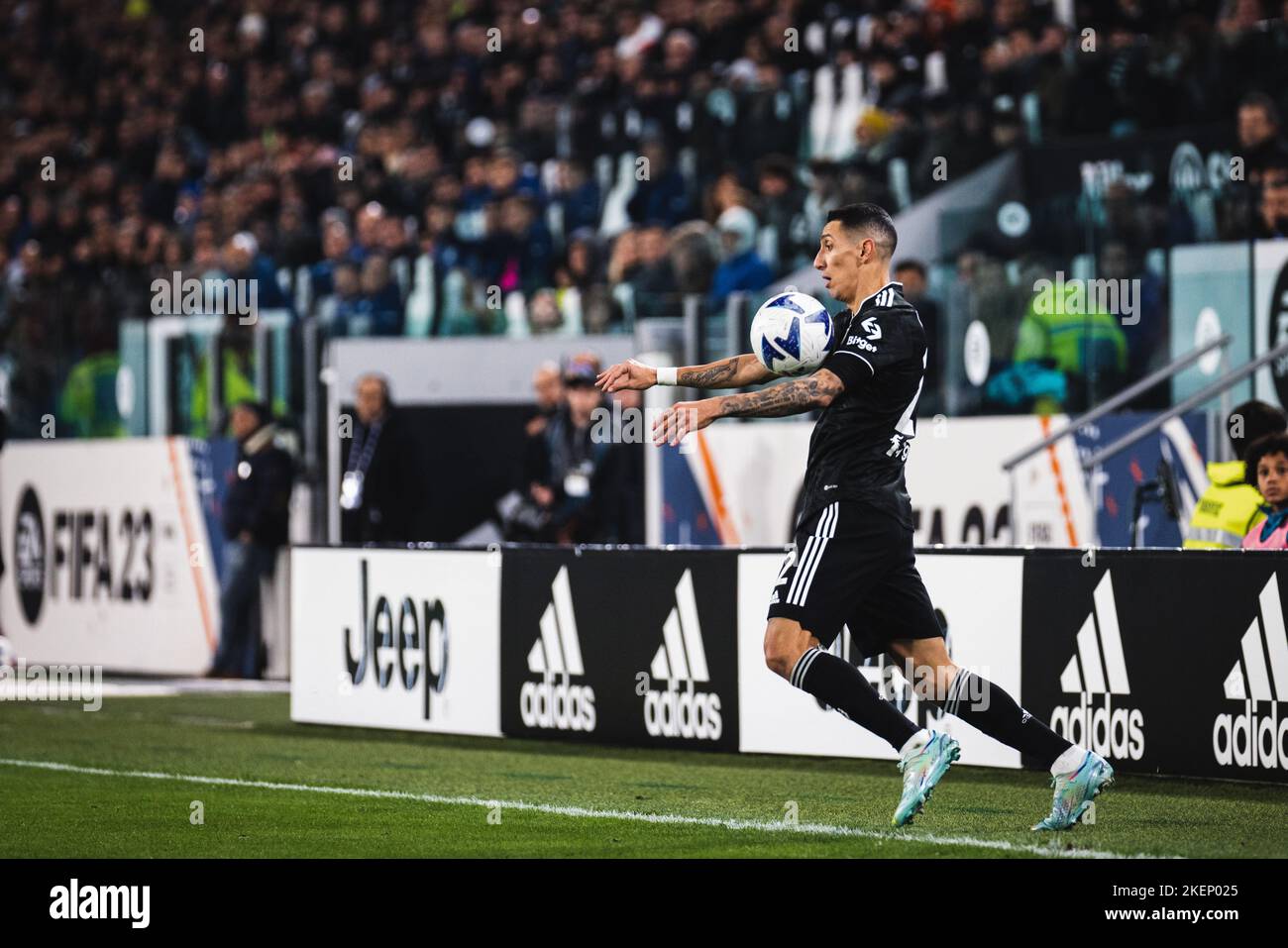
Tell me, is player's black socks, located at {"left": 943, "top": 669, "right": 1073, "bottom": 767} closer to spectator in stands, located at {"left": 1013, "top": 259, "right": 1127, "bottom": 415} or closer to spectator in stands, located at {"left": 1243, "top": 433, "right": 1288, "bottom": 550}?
spectator in stands, located at {"left": 1243, "top": 433, "right": 1288, "bottom": 550}

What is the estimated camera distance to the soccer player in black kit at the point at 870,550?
26.2 feet

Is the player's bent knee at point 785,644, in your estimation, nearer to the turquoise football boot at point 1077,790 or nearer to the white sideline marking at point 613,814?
the white sideline marking at point 613,814

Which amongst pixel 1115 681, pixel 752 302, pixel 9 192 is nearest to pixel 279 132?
pixel 9 192

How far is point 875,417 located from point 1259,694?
90.9 inches

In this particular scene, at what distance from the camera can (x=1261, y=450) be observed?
1055 centimetres

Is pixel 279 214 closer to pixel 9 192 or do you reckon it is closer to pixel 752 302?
pixel 9 192

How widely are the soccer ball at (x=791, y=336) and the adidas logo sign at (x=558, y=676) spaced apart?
4074 mm

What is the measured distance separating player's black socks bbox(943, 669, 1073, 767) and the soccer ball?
4.01 ft

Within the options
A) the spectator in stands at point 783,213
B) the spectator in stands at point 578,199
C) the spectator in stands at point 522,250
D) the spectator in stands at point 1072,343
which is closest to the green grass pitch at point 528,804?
the spectator in stands at point 1072,343

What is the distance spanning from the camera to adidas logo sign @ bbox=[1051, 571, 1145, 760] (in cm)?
980

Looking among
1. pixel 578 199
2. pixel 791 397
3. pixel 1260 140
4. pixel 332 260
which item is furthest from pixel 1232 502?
pixel 332 260

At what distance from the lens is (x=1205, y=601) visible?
962cm

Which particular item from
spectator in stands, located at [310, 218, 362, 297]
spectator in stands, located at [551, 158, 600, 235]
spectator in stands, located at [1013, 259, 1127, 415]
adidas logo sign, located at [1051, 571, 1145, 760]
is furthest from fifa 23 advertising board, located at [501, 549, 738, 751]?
spectator in stands, located at [310, 218, 362, 297]
